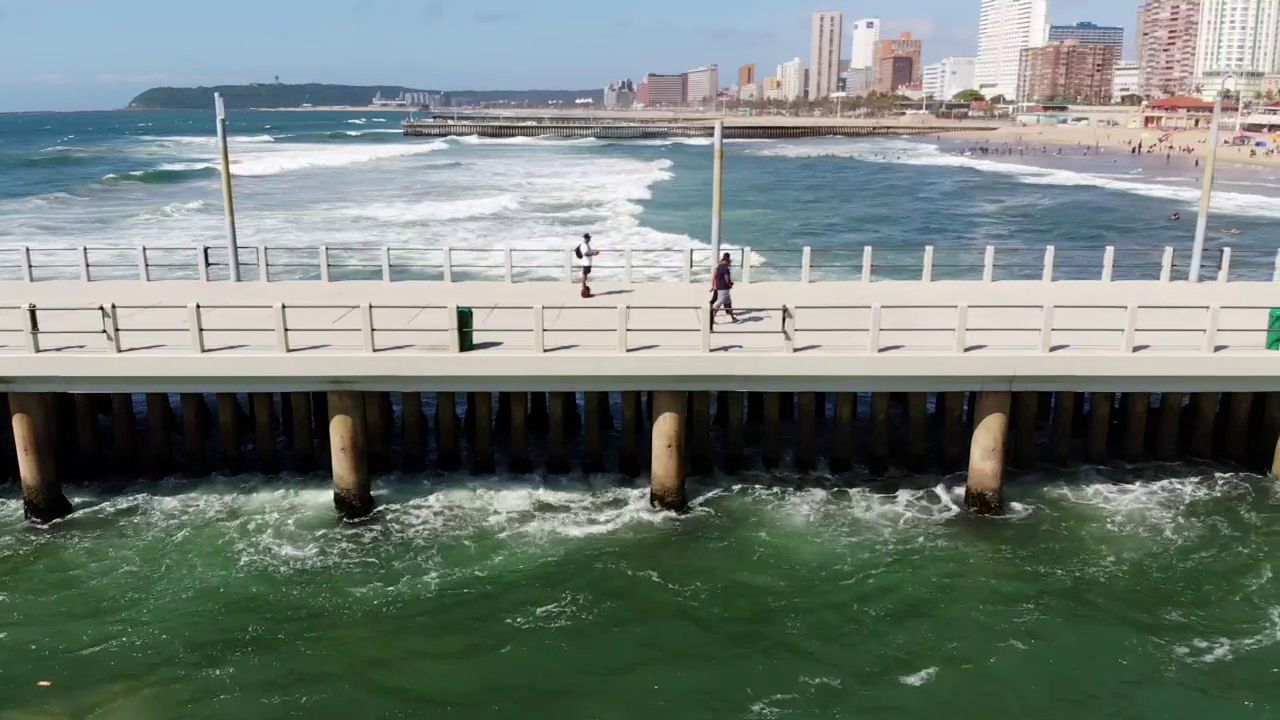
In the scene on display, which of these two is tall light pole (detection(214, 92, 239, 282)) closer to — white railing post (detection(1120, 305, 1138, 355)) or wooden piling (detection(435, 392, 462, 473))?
wooden piling (detection(435, 392, 462, 473))

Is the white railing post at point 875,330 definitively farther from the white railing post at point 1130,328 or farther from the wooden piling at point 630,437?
the wooden piling at point 630,437

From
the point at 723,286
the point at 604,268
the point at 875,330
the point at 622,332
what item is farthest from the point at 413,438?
the point at 604,268

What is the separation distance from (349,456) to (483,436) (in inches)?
97.7

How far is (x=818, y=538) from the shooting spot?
1639 cm

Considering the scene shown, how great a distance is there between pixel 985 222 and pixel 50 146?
12567 cm

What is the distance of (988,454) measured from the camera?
16.6 m

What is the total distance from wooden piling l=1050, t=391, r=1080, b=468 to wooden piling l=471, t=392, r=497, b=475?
967 centimetres

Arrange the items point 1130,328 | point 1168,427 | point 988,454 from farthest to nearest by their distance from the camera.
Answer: point 1168,427 → point 988,454 → point 1130,328

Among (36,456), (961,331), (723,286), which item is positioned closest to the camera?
(961,331)

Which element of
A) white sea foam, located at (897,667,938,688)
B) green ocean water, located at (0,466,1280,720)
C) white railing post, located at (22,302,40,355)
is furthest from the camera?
white railing post, located at (22,302,40,355)

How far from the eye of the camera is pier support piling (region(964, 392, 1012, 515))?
1641 centimetres

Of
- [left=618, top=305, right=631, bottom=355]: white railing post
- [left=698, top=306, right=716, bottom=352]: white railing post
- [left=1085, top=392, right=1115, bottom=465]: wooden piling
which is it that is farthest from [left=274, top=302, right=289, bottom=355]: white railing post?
[left=1085, top=392, right=1115, bottom=465]: wooden piling

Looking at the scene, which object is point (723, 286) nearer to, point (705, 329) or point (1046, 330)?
point (705, 329)

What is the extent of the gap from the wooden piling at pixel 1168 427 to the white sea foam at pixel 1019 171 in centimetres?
5250
